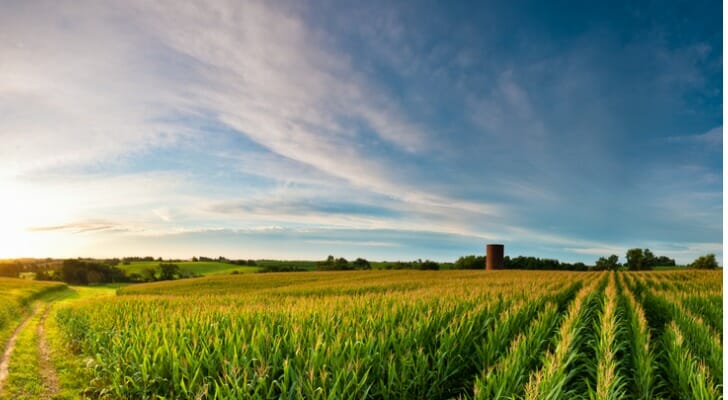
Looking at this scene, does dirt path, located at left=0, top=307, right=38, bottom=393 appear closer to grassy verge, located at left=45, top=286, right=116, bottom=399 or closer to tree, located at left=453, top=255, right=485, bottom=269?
grassy verge, located at left=45, top=286, right=116, bottom=399

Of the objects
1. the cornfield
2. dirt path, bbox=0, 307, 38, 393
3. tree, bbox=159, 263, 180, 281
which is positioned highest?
the cornfield

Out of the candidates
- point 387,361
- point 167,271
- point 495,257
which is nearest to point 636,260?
point 495,257

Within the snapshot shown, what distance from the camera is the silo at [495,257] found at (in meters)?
93.4

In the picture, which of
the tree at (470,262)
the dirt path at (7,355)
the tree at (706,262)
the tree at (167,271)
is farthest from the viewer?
the tree at (470,262)

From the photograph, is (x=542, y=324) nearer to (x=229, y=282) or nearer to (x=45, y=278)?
(x=229, y=282)

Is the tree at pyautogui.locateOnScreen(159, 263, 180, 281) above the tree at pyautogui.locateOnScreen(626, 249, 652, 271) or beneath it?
beneath

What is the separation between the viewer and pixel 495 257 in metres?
93.9

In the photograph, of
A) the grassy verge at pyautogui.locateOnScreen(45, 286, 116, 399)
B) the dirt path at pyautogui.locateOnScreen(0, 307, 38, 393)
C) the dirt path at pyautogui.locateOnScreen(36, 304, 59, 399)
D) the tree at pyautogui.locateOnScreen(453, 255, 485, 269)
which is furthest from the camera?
the tree at pyautogui.locateOnScreen(453, 255, 485, 269)

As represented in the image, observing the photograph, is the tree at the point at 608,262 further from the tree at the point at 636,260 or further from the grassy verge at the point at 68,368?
the grassy verge at the point at 68,368

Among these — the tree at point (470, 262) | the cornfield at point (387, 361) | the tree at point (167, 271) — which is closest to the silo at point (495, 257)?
the tree at point (470, 262)

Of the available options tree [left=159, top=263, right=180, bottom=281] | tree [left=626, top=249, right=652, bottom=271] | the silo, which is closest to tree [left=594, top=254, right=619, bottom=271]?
tree [left=626, top=249, right=652, bottom=271]

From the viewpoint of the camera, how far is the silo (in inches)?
3678

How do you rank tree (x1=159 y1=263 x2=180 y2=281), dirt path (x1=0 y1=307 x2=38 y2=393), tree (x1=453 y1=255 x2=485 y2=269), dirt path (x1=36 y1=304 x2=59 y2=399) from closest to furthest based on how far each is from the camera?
dirt path (x1=36 y1=304 x2=59 y2=399)
dirt path (x1=0 y1=307 x2=38 y2=393)
tree (x1=159 y1=263 x2=180 y2=281)
tree (x1=453 y1=255 x2=485 y2=269)

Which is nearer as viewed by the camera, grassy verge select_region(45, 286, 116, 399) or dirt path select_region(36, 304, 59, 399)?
grassy verge select_region(45, 286, 116, 399)
